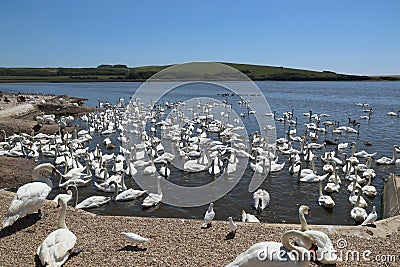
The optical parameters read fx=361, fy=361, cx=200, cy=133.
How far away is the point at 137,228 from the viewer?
7805 millimetres

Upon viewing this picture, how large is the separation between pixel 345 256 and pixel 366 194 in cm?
679

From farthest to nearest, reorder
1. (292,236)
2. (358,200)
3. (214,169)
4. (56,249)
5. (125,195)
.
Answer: (214,169), (125,195), (358,200), (56,249), (292,236)

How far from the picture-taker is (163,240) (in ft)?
23.4

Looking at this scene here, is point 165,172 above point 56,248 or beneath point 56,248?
beneath

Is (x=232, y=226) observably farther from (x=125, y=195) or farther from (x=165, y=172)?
(x=165, y=172)

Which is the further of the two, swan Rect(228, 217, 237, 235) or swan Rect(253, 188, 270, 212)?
swan Rect(253, 188, 270, 212)

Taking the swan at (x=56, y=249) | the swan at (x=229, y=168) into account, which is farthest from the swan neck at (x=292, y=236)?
the swan at (x=229, y=168)

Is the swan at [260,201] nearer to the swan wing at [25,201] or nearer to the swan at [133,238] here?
the swan at [133,238]

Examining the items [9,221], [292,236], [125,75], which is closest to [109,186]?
[9,221]

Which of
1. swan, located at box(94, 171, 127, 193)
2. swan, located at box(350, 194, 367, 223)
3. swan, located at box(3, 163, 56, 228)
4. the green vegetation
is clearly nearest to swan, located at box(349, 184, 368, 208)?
swan, located at box(350, 194, 367, 223)

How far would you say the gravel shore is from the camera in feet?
20.7

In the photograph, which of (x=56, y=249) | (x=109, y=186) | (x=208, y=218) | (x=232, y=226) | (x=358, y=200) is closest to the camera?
(x=56, y=249)

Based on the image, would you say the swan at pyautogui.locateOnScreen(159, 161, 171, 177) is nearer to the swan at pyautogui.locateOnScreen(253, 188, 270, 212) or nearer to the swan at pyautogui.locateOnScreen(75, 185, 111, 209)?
the swan at pyautogui.locateOnScreen(75, 185, 111, 209)

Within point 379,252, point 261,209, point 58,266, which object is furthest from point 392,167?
point 58,266
